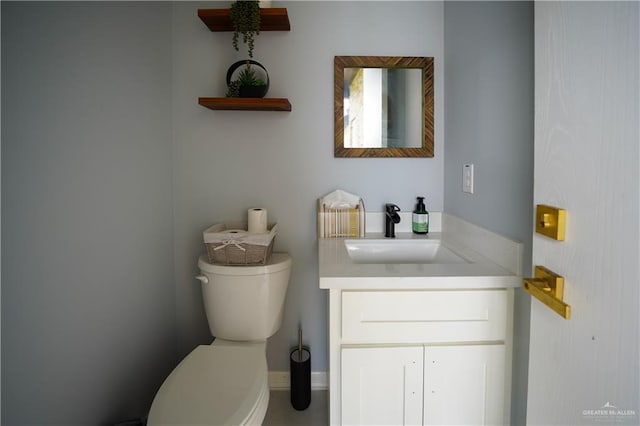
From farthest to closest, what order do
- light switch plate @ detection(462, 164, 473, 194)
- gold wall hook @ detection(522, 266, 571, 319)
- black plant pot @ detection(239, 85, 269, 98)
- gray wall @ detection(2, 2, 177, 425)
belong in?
black plant pot @ detection(239, 85, 269, 98)
light switch plate @ detection(462, 164, 473, 194)
gray wall @ detection(2, 2, 177, 425)
gold wall hook @ detection(522, 266, 571, 319)

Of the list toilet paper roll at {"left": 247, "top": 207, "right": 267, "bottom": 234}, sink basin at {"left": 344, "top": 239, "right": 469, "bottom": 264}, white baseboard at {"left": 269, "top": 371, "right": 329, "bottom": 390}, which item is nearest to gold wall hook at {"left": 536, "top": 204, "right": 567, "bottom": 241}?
sink basin at {"left": 344, "top": 239, "right": 469, "bottom": 264}

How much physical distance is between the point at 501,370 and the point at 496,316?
17 cm

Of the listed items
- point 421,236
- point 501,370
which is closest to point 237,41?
point 421,236

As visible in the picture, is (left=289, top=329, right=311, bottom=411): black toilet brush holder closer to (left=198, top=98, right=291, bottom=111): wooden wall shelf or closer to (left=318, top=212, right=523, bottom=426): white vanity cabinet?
(left=318, top=212, right=523, bottom=426): white vanity cabinet

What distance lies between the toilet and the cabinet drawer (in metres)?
0.39

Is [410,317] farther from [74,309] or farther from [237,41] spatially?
[237,41]

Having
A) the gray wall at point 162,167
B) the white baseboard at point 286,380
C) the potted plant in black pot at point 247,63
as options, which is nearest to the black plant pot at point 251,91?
the potted plant in black pot at point 247,63

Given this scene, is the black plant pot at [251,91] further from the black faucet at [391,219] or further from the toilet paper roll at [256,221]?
the black faucet at [391,219]

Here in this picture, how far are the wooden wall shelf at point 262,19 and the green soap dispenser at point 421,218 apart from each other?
1.06m

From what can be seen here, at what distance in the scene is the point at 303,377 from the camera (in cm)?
175

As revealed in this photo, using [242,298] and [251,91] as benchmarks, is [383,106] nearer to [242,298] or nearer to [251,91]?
→ [251,91]

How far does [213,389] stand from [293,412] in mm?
749

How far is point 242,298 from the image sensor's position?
156cm

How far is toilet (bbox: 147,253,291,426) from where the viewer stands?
1071 mm
